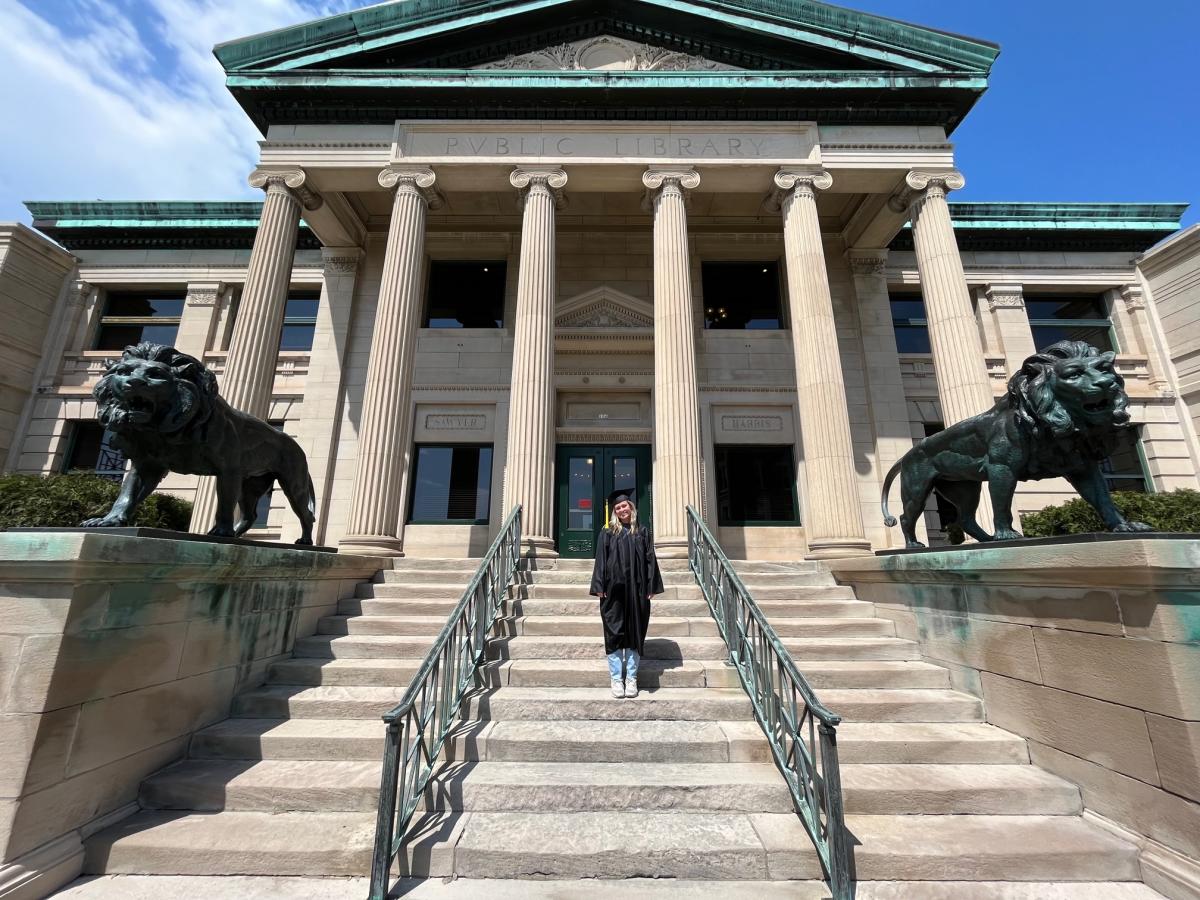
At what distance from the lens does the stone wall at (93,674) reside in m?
3.29

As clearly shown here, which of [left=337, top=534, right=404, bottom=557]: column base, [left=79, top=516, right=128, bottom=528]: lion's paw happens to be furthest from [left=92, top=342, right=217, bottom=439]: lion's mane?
[left=337, top=534, right=404, bottom=557]: column base

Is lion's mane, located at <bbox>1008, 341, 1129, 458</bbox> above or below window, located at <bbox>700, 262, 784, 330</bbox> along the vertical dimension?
below

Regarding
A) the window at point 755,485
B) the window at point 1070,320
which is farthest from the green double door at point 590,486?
the window at point 1070,320

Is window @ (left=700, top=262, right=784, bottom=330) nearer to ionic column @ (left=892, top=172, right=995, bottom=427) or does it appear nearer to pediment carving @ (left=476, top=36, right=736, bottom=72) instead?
ionic column @ (left=892, top=172, right=995, bottom=427)

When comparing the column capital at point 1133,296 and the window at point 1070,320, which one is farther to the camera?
the window at point 1070,320

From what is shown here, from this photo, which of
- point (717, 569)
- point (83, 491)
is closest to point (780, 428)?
point (717, 569)

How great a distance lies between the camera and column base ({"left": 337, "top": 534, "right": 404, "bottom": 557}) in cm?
960

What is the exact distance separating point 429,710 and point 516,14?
15700 mm

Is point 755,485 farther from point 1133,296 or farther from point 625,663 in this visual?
point 1133,296

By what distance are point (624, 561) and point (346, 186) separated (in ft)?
42.4

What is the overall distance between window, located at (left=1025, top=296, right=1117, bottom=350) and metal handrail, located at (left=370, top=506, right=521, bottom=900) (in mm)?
19298

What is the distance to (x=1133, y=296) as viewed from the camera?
55.9ft

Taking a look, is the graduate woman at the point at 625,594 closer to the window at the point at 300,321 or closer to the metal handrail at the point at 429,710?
the metal handrail at the point at 429,710

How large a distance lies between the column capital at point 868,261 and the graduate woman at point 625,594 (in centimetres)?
1406
